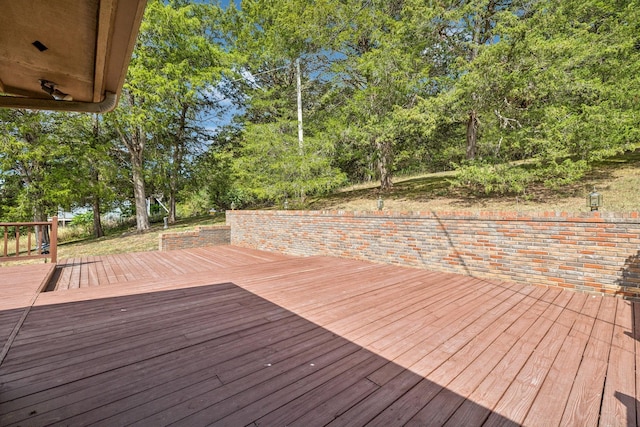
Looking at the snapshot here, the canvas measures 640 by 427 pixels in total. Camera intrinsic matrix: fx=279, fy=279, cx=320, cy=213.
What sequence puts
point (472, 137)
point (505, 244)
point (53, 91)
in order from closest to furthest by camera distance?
point (53, 91)
point (505, 244)
point (472, 137)

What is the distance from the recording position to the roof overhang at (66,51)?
114 centimetres

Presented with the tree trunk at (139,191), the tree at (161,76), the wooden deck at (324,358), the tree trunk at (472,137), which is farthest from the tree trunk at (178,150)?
the tree trunk at (472,137)

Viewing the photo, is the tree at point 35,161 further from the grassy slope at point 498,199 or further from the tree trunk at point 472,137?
the tree trunk at point 472,137

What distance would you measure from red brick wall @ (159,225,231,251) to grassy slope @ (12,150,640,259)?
3.64ft

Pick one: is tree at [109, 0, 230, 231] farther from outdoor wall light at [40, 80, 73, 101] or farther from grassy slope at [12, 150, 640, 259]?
outdoor wall light at [40, 80, 73, 101]

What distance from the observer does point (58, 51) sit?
1.42m

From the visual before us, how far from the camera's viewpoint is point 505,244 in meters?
3.81

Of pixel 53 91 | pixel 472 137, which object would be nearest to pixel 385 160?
pixel 472 137

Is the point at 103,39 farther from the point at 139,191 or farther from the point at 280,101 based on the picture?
the point at 139,191

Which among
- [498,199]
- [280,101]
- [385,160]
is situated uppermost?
[280,101]

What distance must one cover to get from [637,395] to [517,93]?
6.83 m

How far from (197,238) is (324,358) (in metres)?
7.41

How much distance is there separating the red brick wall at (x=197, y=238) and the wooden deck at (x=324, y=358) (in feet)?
14.7

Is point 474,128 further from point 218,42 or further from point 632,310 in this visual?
point 218,42
